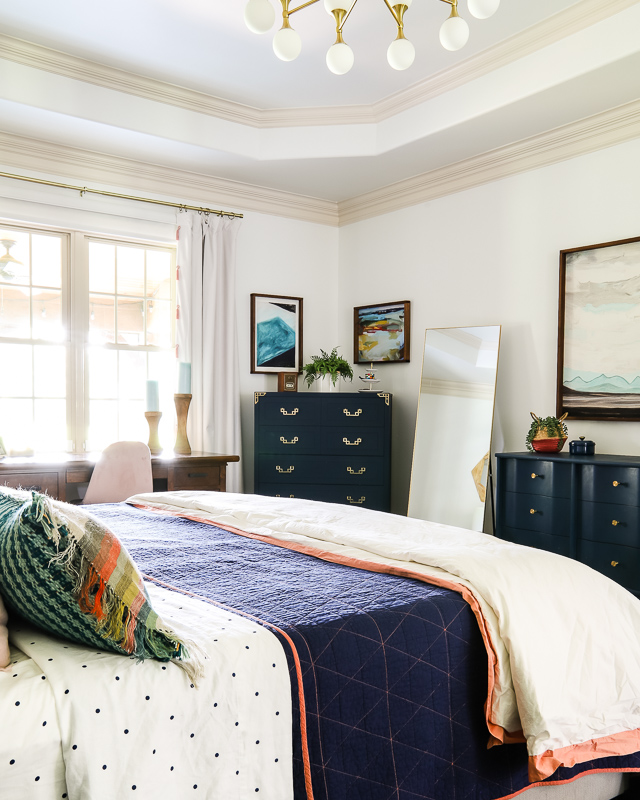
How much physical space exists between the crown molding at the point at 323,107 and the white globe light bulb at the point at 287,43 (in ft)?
5.57

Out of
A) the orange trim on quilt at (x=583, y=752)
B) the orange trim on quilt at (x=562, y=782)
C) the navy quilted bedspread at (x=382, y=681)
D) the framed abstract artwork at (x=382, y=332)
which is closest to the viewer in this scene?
the navy quilted bedspread at (x=382, y=681)

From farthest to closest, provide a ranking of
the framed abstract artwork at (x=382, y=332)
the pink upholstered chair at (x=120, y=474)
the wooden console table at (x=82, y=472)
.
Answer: the framed abstract artwork at (x=382, y=332) → the pink upholstered chair at (x=120, y=474) → the wooden console table at (x=82, y=472)

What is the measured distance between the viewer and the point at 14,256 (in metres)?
4.47

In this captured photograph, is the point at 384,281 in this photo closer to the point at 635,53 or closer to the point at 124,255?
the point at 124,255

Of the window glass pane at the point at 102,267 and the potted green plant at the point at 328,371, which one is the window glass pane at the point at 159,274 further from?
the potted green plant at the point at 328,371

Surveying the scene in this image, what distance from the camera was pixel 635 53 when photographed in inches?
128

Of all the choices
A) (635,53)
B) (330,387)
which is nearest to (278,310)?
(330,387)

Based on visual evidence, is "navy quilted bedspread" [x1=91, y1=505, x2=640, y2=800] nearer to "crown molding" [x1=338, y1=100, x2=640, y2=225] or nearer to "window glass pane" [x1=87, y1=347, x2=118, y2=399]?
"window glass pane" [x1=87, y1=347, x2=118, y2=399]

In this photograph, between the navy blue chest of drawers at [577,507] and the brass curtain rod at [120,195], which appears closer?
the navy blue chest of drawers at [577,507]

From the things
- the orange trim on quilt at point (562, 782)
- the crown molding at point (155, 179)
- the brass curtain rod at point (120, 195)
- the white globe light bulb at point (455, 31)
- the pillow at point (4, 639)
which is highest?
the crown molding at point (155, 179)

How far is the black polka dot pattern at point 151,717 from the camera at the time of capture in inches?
40.1

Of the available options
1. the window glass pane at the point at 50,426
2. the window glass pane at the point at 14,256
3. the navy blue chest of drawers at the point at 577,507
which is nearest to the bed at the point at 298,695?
the navy blue chest of drawers at the point at 577,507

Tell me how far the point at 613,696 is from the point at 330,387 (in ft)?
12.0

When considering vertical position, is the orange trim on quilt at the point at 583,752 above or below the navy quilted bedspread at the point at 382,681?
below
